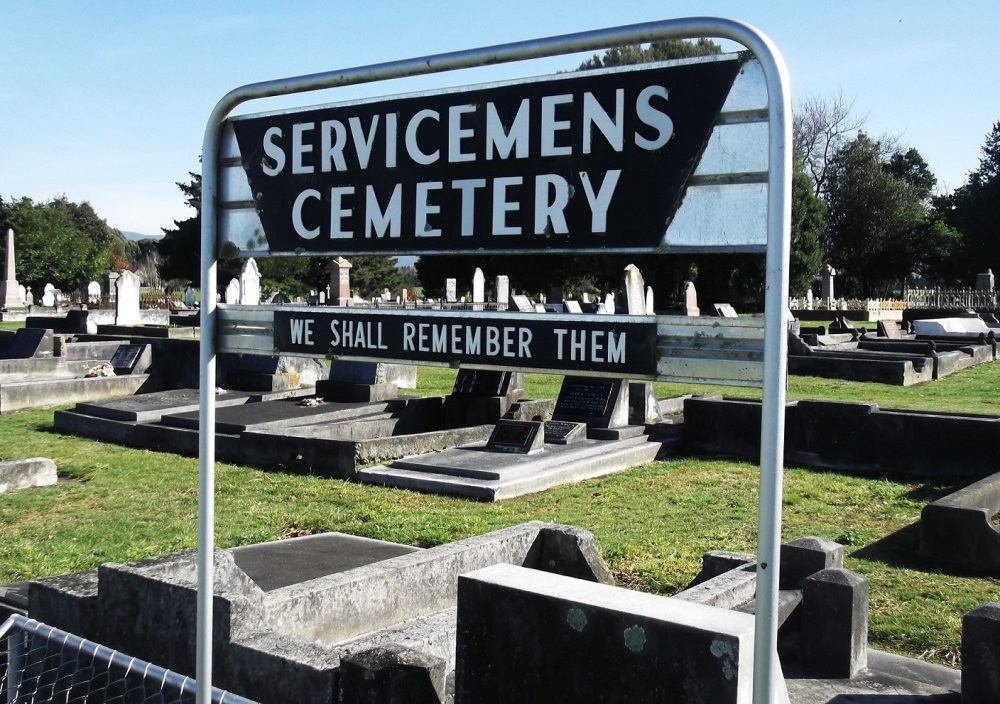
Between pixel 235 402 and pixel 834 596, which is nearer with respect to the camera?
pixel 834 596

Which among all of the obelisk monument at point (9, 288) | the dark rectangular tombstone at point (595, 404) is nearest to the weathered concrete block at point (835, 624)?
the dark rectangular tombstone at point (595, 404)

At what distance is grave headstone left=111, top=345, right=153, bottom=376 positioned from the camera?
59.3 ft

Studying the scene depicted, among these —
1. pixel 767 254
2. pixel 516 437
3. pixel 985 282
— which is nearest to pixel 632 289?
pixel 516 437

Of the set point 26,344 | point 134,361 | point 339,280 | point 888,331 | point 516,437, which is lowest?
point 516,437

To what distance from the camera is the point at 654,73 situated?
2271mm

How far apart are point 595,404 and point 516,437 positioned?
1.81 m

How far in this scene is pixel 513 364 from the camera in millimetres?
2473

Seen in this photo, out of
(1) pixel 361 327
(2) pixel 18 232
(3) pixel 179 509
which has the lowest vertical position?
(3) pixel 179 509

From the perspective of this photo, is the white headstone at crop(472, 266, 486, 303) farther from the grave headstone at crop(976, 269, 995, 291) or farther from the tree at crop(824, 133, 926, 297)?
the tree at crop(824, 133, 926, 297)

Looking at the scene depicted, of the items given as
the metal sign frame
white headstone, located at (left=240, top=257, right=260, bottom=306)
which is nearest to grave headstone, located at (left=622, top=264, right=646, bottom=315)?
white headstone, located at (left=240, top=257, right=260, bottom=306)

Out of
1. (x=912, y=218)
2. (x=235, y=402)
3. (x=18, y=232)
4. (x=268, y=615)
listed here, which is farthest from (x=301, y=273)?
(x=268, y=615)

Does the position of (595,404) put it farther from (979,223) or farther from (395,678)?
(979,223)

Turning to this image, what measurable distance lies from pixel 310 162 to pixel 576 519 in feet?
20.0

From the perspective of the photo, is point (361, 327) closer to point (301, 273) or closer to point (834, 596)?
point (834, 596)
